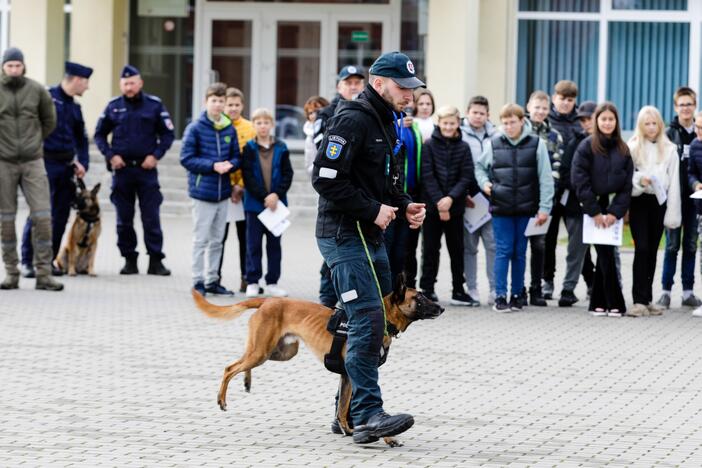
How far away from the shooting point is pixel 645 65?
80.1 feet

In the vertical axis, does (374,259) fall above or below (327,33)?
below

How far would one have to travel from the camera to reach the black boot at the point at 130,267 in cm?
1474

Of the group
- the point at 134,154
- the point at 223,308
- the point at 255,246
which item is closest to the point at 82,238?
the point at 134,154

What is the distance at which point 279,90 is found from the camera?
26188 mm

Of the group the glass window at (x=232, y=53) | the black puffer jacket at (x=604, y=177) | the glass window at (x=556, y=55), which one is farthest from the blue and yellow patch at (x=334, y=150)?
the glass window at (x=232, y=53)

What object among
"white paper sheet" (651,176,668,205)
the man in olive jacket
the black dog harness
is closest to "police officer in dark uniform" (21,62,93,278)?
the man in olive jacket

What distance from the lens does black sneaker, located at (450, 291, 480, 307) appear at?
12.9 metres

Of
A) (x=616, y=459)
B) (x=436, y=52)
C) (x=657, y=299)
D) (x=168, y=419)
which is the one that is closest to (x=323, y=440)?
(x=168, y=419)

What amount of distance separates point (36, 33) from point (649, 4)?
35.1 ft

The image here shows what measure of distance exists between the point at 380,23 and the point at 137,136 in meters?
12.1

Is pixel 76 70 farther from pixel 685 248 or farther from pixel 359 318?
pixel 359 318

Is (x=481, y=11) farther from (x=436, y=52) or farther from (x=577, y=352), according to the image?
(x=577, y=352)

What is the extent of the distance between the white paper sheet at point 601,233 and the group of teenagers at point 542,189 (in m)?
0.04

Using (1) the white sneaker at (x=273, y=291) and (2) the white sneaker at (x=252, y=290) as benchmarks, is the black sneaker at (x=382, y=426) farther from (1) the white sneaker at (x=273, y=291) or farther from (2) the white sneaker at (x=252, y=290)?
(1) the white sneaker at (x=273, y=291)
